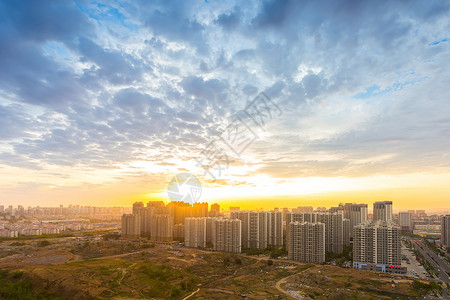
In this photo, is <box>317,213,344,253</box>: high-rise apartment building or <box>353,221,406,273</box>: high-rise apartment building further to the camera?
<box>317,213,344,253</box>: high-rise apartment building

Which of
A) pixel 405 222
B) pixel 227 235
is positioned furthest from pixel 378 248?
pixel 405 222

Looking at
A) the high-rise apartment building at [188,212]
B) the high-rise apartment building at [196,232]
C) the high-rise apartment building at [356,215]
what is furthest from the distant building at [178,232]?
the high-rise apartment building at [356,215]

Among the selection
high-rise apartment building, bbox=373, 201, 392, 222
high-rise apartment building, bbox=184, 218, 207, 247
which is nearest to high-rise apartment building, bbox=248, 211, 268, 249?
high-rise apartment building, bbox=184, 218, 207, 247

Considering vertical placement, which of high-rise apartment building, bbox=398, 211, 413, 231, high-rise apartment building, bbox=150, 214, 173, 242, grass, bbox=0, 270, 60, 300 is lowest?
high-rise apartment building, bbox=398, 211, 413, 231

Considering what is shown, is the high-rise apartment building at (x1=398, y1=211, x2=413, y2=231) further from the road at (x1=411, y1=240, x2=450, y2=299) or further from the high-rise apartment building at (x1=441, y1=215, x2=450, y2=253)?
the high-rise apartment building at (x1=441, y1=215, x2=450, y2=253)

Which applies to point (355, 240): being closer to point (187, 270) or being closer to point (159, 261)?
point (187, 270)

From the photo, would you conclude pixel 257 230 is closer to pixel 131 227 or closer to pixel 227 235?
pixel 227 235

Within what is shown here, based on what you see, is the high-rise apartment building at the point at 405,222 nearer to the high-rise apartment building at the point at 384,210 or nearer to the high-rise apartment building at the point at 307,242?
the high-rise apartment building at the point at 384,210

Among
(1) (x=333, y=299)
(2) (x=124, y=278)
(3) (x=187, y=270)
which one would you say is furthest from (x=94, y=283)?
(1) (x=333, y=299)
